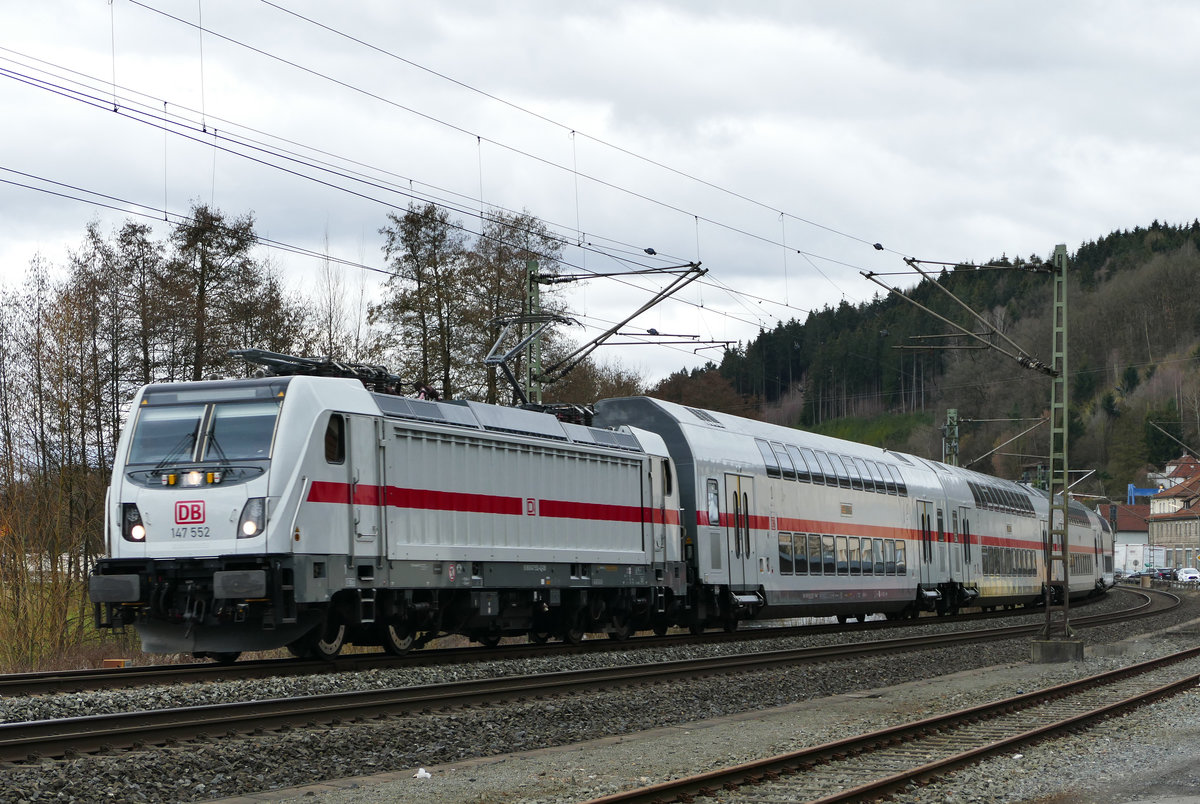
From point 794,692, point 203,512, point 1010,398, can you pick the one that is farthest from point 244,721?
point 1010,398

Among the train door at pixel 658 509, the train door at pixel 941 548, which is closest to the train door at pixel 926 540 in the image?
the train door at pixel 941 548

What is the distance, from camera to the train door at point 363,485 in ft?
54.5

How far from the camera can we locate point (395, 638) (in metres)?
18.7

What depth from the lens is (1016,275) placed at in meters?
164

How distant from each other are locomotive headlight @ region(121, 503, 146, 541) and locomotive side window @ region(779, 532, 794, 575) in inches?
612

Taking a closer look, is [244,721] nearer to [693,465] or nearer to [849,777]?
[849,777]

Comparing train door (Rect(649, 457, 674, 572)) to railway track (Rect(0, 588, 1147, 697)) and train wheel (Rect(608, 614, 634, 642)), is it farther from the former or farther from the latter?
railway track (Rect(0, 588, 1147, 697))

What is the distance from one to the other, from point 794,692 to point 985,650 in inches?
355

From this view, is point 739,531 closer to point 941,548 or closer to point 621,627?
point 621,627

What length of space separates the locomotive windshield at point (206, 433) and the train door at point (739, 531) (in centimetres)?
1245

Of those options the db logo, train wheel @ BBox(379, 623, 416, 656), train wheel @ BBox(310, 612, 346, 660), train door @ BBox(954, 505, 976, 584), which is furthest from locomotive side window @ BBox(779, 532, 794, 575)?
the db logo

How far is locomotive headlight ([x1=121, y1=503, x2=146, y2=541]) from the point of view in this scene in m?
15.9

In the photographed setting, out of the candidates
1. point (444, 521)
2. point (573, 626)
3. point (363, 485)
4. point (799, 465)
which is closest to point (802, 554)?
point (799, 465)

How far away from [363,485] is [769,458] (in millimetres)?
13340
